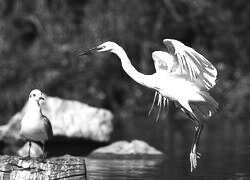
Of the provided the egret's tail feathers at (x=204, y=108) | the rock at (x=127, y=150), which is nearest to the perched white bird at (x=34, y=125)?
the egret's tail feathers at (x=204, y=108)

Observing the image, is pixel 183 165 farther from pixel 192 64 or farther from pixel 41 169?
pixel 41 169

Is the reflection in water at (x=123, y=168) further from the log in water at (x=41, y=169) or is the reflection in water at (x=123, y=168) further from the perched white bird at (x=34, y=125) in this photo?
the log in water at (x=41, y=169)

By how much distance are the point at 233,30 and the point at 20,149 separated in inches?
638

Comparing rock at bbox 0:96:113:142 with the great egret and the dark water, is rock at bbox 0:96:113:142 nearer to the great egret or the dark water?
the dark water

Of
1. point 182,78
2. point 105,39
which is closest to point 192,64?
point 182,78

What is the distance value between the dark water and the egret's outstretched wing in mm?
1569

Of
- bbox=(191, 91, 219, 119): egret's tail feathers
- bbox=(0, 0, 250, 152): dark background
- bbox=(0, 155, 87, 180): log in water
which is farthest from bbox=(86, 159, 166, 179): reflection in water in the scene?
bbox=(0, 0, 250, 152): dark background

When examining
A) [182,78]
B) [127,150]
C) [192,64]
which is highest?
[192,64]

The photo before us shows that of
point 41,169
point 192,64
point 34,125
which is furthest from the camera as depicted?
point 192,64

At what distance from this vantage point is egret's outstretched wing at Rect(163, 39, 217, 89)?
36.5 feet

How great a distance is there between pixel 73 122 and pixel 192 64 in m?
5.26

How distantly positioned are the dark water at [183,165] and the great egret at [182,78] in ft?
1.48

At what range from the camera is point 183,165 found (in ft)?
42.9

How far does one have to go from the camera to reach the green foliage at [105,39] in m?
26.4
